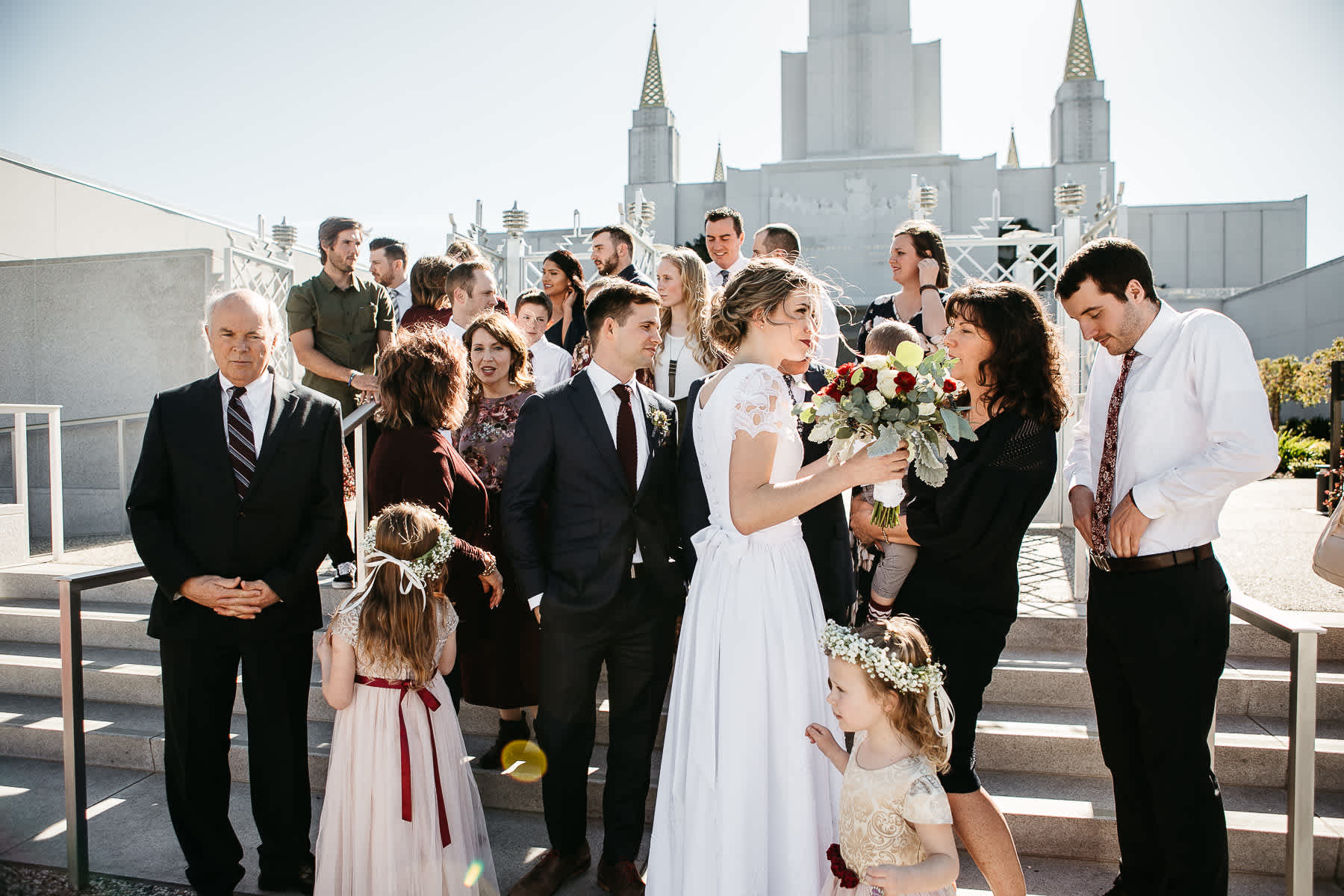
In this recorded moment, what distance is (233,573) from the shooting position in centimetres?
302

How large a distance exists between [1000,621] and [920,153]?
2763 centimetres

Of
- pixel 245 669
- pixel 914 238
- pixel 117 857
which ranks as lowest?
pixel 117 857

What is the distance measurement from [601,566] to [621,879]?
1.14m

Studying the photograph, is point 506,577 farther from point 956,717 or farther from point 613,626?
point 956,717

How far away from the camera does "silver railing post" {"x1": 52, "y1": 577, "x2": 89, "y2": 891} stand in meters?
3.14

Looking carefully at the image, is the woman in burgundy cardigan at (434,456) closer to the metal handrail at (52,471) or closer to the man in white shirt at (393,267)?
the man in white shirt at (393,267)

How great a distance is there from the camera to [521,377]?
4.05 m

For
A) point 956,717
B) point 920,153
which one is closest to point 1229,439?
point 956,717

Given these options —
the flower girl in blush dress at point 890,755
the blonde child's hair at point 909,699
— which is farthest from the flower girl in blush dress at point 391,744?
the blonde child's hair at point 909,699

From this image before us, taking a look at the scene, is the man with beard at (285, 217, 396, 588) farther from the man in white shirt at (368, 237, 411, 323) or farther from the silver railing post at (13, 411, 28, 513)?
the silver railing post at (13, 411, 28, 513)

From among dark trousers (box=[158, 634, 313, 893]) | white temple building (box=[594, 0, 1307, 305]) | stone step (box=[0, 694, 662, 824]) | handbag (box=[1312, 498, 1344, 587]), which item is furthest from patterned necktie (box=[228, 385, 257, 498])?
white temple building (box=[594, 0, 1307, 305])

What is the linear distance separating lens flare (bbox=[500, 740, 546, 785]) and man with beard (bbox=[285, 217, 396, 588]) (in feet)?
5.96

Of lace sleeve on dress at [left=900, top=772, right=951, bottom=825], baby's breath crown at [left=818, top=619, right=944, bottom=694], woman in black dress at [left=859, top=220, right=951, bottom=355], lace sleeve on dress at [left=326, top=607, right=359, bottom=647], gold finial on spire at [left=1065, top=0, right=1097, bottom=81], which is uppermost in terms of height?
gold finial on spire at [left=1065, top=0, right=1097, bottom=81]

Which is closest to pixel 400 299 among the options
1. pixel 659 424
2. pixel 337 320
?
pixel 337 320
